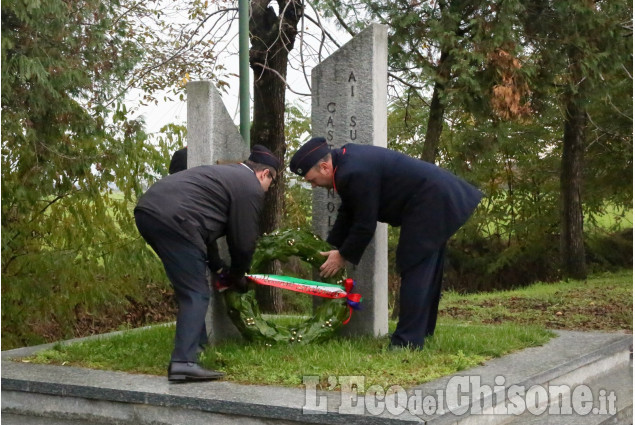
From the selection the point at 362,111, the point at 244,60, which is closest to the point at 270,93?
the point at 244,60

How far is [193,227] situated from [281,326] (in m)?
1.56

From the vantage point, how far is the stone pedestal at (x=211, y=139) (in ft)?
24.4

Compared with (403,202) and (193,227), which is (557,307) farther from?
(193,227)

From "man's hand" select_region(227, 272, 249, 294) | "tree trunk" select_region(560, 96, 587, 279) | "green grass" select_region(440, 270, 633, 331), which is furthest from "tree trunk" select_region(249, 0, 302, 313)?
"tree trunk" select_region(560, 96, 587, 279)

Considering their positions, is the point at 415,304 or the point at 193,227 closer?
the point at 193,227

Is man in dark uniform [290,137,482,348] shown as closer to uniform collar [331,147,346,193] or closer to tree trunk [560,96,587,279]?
uniform collar [331,147,346,193]

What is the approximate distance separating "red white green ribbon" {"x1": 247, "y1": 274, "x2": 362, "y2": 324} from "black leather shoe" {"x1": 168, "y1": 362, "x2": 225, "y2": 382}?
117cm

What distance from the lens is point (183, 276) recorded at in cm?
602

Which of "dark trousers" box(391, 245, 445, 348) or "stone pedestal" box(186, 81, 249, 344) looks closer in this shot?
"dark trousers" box(391, 245, 445, 348)

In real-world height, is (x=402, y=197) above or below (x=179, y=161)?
below

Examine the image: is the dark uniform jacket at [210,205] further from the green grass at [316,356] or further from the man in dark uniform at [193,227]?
the green grass at [316,356]

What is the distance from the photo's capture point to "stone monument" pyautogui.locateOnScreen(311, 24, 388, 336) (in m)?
7.46

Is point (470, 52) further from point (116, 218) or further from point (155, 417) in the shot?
point (155, 417)

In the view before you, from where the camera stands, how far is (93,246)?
395 inches
